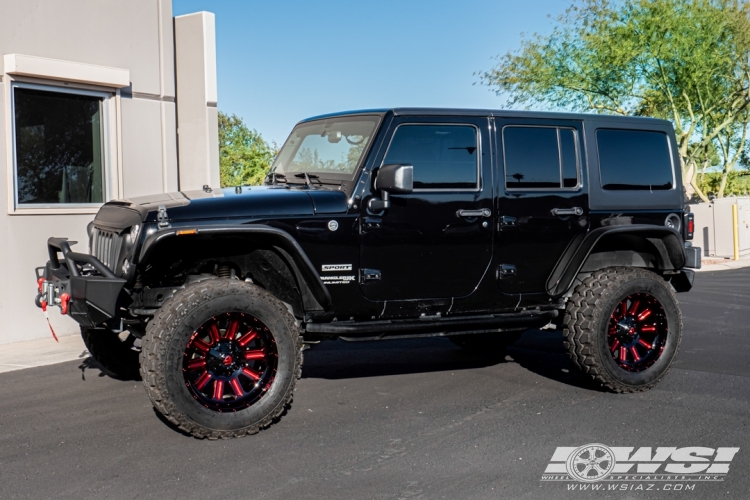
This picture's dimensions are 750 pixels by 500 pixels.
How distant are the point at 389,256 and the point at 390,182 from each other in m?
0.57

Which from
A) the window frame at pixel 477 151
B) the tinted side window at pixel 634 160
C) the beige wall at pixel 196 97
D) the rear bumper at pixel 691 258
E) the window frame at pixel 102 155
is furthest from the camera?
the beige wall at pixel 196 97

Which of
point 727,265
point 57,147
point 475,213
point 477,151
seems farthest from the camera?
point 727,265

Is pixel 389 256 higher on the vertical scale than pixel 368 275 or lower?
higher

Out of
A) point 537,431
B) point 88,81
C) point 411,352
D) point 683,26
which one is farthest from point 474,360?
point 683,26

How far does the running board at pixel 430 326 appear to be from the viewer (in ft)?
19.4

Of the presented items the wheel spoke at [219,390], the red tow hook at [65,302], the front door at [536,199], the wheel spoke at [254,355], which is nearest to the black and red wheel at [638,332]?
the front door at [536,199]

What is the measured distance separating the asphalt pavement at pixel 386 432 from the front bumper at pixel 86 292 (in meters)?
0.83

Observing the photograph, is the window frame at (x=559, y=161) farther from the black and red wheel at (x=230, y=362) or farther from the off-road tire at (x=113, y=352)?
the off-road tire at (x=113, y=352)

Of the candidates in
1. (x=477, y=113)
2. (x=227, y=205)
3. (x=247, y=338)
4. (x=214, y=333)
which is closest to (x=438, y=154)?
(x=477, y=113)

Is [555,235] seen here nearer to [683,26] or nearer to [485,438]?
[485,438]

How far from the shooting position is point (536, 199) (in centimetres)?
654

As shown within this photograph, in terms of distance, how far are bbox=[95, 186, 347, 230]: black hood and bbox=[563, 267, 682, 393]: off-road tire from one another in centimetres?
210

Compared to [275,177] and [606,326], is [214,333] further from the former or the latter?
[606,326]

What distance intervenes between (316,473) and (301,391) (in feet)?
6.88
